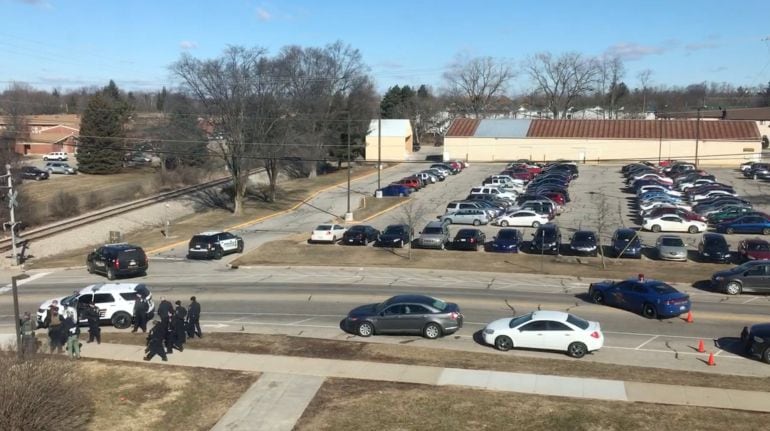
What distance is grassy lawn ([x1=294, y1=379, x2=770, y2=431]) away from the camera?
13586 millimetres

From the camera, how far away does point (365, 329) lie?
21.8 m

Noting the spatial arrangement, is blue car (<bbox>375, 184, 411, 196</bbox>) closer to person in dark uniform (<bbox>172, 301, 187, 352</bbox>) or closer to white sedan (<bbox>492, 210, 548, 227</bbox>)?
white sedan (<bbox>492, 210, 548, 227</bbox>)

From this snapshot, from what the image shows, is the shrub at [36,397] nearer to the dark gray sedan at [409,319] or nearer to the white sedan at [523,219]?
the dark gray sedan at [409,319]

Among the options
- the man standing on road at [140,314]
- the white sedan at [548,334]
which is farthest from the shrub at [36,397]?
the white sedan at [548,334]

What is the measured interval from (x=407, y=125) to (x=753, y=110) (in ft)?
210

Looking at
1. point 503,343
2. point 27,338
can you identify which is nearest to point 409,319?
point 503,343

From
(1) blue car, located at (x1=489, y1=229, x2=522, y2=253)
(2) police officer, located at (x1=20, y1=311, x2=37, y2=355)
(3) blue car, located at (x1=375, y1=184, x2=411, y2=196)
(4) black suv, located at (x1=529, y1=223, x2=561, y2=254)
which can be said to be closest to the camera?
(2) police officer, located at (x1=20, y1=311, x2=37, y2=355)

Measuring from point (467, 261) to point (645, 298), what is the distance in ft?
40.4

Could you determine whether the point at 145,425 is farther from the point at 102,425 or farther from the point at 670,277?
the point at 670,277

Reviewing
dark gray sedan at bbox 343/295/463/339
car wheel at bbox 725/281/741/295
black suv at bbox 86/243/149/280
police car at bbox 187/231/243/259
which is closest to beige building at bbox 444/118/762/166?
car wheel at bbox 725/281/741/295

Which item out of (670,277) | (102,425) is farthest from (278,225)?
(102,425)

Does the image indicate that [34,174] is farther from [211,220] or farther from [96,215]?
[211,220]

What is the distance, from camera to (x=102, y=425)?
14273mm

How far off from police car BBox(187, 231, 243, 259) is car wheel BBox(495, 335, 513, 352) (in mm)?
22702
